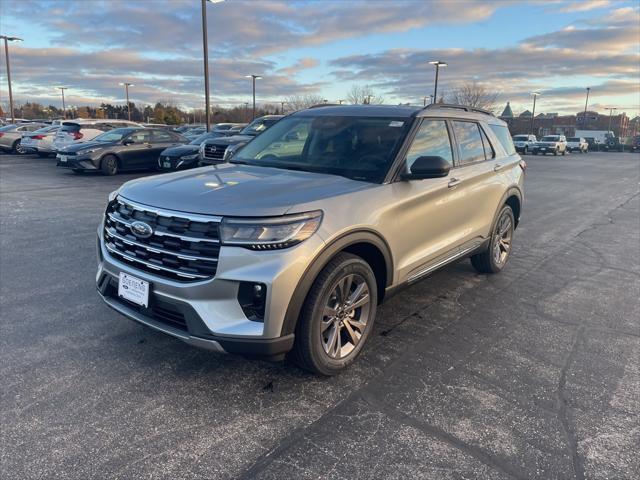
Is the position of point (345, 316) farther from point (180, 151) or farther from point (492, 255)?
point (180, 151)

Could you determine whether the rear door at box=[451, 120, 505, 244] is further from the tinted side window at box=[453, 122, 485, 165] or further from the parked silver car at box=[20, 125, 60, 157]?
the parked silver car at box=[20, 125, 60, 157]

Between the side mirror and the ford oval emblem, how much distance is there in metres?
1.87

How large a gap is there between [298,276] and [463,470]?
1326mm

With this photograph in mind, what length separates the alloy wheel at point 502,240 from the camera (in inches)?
225

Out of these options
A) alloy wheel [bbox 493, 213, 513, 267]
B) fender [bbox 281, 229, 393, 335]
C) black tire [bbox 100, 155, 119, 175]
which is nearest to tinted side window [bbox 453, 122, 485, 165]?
alloy wheel [bbox 493, 213, 513, 267]

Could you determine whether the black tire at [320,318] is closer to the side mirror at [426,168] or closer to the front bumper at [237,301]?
the front bumper at [237,301]

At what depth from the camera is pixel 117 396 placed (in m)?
3.10

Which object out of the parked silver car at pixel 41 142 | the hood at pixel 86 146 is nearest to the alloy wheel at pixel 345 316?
the hood at pixel 86 146

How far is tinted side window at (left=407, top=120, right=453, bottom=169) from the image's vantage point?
4043 mm

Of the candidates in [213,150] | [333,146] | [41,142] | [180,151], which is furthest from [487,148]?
[41,142]

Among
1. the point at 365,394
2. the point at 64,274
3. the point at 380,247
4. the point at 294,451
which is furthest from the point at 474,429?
the point at 64,274

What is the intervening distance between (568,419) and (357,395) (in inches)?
49.5

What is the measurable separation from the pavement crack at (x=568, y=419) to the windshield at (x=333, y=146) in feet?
6.15

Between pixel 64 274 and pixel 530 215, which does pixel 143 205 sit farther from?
pixel 530 215
